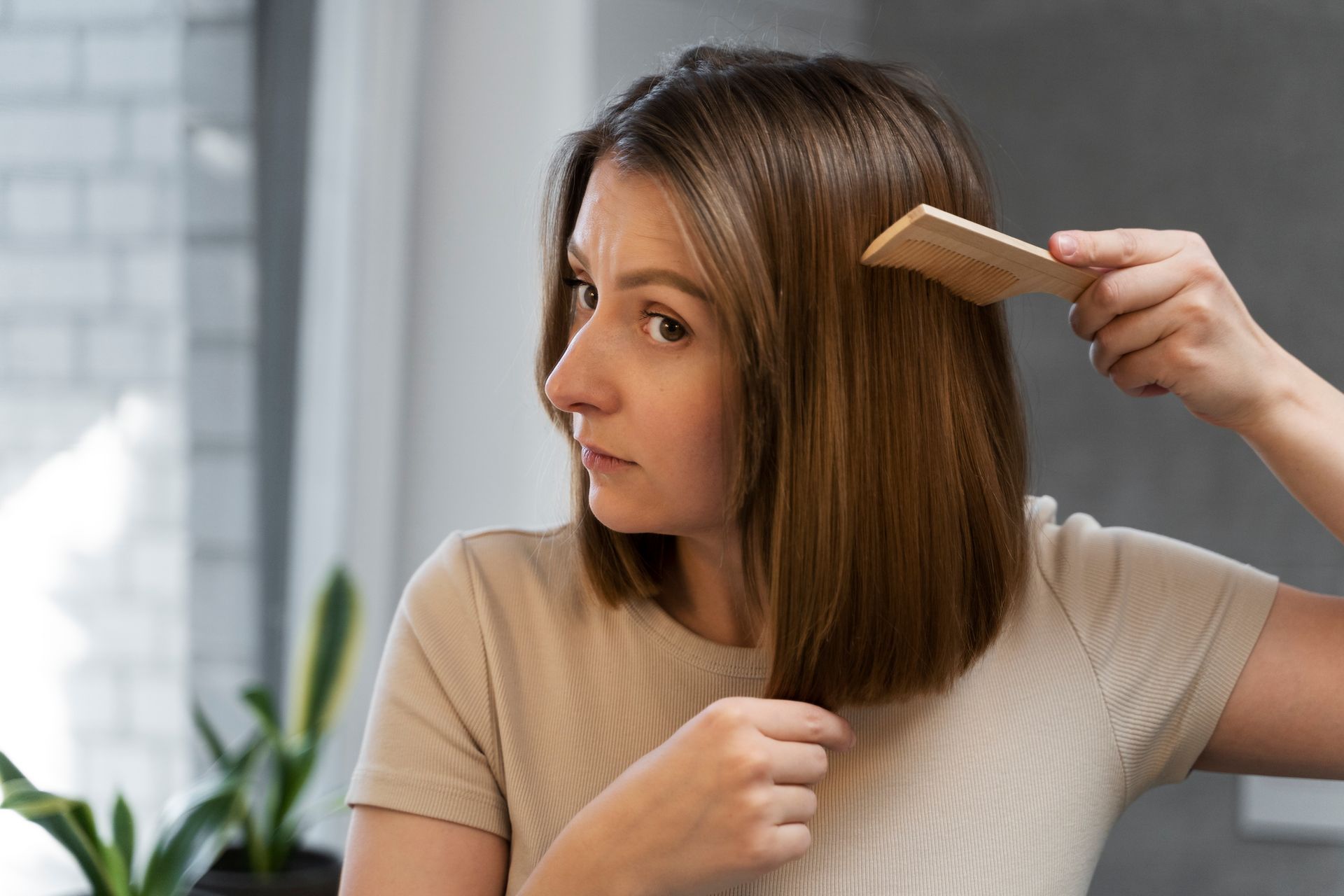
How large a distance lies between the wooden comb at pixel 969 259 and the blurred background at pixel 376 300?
0.58 meters

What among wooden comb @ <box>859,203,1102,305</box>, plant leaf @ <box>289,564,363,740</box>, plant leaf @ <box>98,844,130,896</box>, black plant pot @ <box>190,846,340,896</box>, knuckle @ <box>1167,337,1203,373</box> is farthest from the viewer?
plant leaf @ <box>289,564,363,740</box>

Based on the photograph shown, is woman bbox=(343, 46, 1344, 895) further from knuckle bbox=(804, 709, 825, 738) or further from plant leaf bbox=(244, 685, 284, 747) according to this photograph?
plant leaf bbox=(244, 685, 284, 747)

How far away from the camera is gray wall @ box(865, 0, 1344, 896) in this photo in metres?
1.25

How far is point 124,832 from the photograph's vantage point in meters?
1.21

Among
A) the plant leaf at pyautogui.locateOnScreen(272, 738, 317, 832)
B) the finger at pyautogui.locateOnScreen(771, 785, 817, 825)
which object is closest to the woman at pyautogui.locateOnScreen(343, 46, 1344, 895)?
the finger at pyautogui.locateOnScreen(771, 785, 817, 825)

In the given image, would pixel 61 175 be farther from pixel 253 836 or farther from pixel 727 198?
pixel 727 198

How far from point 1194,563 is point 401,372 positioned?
1446 millimetres

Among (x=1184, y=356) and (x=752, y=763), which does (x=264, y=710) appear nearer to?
(x=752, y=763)

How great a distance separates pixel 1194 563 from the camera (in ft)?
3.14

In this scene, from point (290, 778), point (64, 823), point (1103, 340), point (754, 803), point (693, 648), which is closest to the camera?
point (754, 803)

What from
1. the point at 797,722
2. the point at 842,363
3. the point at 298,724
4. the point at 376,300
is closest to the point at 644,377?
the point at 842,363

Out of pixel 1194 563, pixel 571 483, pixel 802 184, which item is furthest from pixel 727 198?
pixel 1194 563

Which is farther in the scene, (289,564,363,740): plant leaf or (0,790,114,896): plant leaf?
(289,564,363,740): plant leaf

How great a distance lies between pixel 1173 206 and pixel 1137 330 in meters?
0.58
